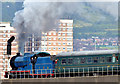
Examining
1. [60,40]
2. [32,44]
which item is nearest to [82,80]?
[60,40]

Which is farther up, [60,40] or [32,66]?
[60,40]

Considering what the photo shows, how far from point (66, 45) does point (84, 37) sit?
59.8 feet

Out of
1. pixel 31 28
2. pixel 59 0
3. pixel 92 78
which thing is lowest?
pixel 92 78

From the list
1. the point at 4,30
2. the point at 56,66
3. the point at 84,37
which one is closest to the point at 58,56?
the point at 56,66

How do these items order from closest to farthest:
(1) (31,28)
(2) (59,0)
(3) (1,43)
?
(1) (31,28) < (2) (59,0) < (3) (1,43)

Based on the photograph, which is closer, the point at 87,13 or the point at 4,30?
the point at 4,30

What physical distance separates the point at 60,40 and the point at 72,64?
64245 millimetres

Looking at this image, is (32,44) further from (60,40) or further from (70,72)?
(70,72)

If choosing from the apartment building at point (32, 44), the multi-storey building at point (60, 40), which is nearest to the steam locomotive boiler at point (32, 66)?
the multi-storey building at point (60, 40)

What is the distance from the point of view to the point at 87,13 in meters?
112

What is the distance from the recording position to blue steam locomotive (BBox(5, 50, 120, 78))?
78.0 feet

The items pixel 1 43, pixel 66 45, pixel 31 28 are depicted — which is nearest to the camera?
pixel 31 28

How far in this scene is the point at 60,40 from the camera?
290 feet

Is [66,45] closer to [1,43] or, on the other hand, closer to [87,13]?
[1,43]
